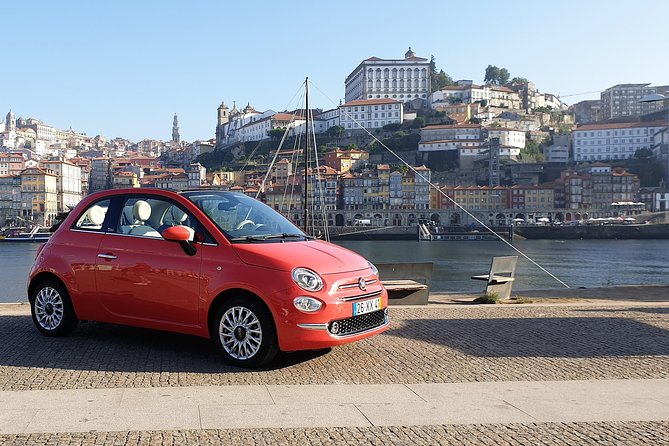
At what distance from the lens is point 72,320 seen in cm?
627

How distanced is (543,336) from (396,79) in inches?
6005

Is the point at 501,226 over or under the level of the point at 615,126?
under

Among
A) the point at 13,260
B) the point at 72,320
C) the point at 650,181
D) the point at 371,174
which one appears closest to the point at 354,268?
the point at 72,320

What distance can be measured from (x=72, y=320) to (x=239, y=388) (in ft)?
7.55

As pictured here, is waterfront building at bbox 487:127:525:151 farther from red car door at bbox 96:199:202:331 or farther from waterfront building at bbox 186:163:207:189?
Answer: red car door at bbox 96:199:202:331

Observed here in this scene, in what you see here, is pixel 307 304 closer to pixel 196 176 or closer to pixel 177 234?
pixel 177 234

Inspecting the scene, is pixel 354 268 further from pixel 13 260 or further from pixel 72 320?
pixel 13 260

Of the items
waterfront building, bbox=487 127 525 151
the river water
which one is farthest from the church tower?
the river water

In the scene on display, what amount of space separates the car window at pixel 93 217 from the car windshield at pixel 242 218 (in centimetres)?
82

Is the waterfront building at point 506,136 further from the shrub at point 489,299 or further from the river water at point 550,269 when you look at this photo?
the shrub at point 489,299

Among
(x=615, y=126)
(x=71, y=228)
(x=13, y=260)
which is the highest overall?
(x=615, y=126)

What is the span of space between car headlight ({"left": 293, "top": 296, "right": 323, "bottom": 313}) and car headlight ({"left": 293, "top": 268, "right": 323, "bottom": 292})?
3.0 inches

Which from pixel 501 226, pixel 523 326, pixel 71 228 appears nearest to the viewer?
pixel 71 228

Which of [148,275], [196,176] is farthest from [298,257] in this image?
[196,176]
